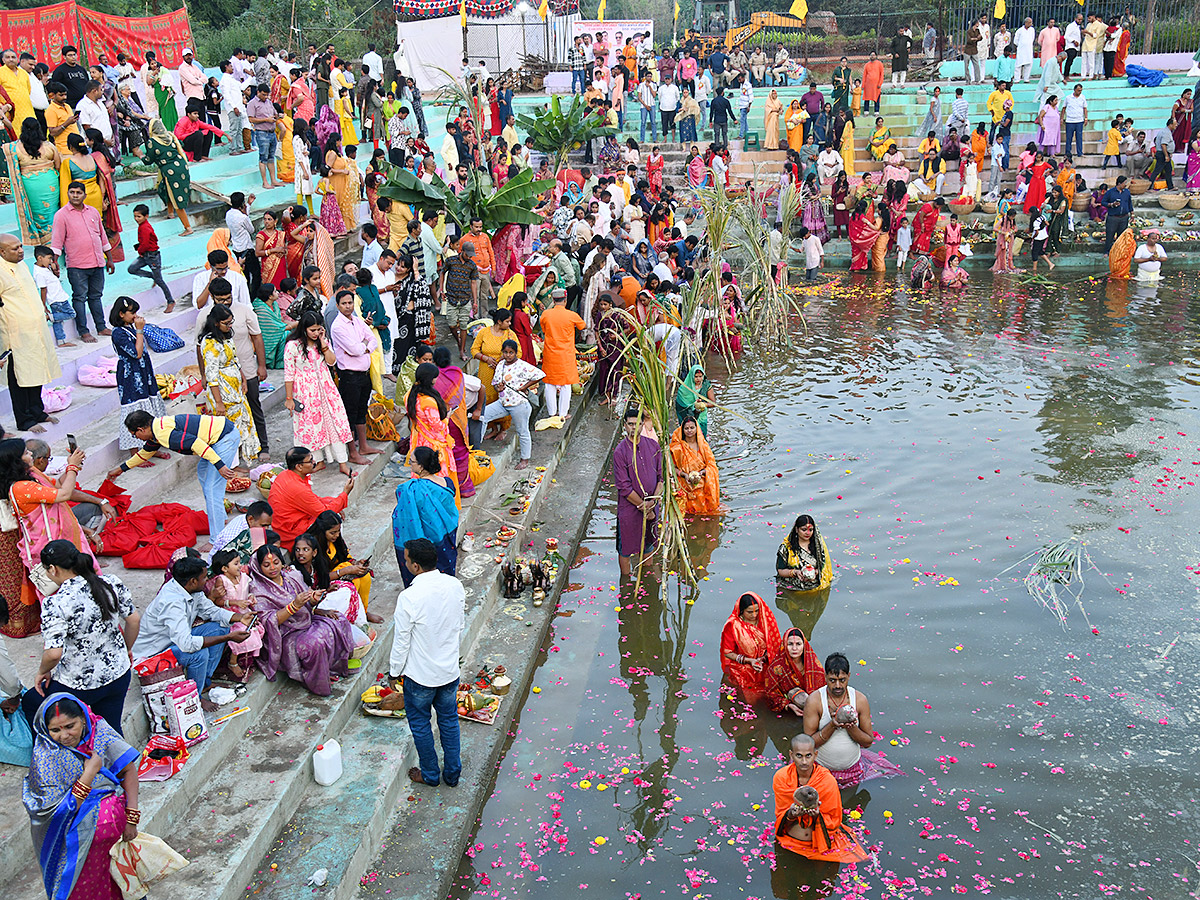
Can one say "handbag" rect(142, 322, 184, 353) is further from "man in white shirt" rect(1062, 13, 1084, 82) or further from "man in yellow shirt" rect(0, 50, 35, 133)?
"man in white shirt" rect(1062, 13, 1084, 82)

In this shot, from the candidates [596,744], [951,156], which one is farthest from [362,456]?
[951,156]

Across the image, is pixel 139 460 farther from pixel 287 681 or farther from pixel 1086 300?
pixel 1086 300

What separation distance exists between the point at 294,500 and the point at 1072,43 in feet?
81.4

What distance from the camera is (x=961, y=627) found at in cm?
716

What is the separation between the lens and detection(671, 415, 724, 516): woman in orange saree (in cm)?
845

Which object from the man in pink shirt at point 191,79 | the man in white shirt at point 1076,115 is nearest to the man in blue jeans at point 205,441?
the man in pink shirt at point 191,79

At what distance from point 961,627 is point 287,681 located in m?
4.65

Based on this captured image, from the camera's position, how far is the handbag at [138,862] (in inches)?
157

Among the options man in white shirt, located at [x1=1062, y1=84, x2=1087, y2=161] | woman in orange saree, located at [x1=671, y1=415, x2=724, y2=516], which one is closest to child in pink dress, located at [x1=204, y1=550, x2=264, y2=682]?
woman in orange saree, located at [x1=671, y1=415, x2=724, y2=516]

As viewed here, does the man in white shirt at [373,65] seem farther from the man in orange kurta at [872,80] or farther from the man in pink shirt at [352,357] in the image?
the man in pink shirt at [352,357]

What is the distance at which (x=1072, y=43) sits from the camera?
2431 centimetres

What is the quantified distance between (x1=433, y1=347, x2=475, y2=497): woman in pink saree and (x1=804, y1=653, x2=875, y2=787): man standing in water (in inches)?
139

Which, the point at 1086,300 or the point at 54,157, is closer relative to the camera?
the point at 54,157

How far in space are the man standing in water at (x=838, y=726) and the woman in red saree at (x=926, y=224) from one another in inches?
537
